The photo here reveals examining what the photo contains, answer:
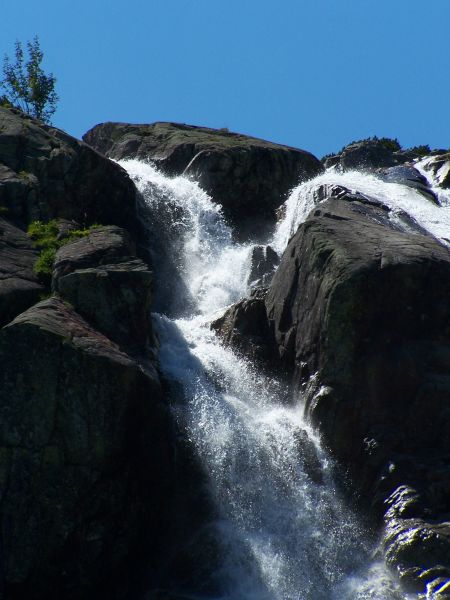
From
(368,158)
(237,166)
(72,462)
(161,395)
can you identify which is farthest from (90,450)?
(368,158)

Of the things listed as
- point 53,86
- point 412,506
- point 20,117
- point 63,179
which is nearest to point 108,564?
point 412,506

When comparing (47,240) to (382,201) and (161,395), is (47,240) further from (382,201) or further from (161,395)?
(382,201)

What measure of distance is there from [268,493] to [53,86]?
120 feet

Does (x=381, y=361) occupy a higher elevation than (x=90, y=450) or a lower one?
higher

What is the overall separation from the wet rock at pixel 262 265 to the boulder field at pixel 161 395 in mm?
4081

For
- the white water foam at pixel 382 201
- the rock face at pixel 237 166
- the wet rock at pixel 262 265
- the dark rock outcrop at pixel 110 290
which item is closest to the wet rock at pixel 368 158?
the rock face at pixel 237 166

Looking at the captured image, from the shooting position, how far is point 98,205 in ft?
99.4

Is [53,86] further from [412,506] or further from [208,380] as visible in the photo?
[412,506]

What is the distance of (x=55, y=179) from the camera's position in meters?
29.0

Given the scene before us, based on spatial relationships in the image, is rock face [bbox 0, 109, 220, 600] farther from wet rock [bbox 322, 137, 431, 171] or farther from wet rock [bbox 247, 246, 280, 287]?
wet rock [bbox 322, 137, 431, 171]

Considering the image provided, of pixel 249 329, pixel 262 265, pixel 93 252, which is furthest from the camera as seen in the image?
pixel 262 265

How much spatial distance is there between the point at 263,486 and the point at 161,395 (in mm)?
3055

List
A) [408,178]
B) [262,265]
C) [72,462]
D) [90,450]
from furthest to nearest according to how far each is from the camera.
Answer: [408,178] < [262,265] < [90,450] < [72,462]

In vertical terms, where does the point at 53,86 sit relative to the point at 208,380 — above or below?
above
